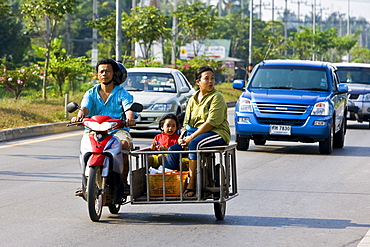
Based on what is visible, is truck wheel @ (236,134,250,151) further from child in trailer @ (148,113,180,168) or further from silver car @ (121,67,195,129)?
child in trailer @ (148,113,180,168)

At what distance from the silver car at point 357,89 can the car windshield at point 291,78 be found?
5910 mm

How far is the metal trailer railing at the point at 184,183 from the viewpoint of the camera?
24.5ft

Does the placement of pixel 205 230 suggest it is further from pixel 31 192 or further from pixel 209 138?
pixel 31 192

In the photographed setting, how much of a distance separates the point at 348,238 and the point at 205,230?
1304 mm

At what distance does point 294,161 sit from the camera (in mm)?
13461

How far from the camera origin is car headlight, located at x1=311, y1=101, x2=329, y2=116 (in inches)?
562

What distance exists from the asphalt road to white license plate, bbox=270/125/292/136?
36.7 inches

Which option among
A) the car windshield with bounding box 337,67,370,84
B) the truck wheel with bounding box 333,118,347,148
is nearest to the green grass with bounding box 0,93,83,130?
the truck wheel with bounding box 333,118,347,148

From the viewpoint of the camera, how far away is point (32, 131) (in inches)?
677

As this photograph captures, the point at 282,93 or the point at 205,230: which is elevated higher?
the point at 282,93

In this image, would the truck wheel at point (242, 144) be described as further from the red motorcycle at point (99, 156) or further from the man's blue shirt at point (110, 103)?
the red motorcycle at point (99, 156)

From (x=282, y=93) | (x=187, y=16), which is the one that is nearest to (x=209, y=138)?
(x=282, y=93)

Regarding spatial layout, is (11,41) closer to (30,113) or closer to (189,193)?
(30,113)

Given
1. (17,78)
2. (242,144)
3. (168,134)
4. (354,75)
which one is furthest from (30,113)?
(168,134)
